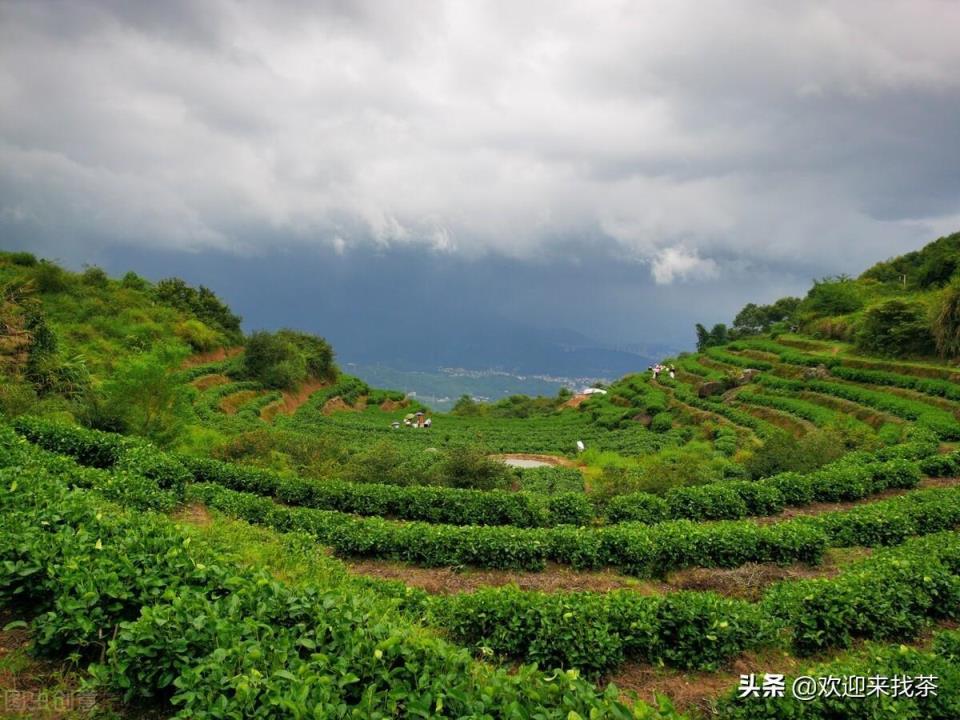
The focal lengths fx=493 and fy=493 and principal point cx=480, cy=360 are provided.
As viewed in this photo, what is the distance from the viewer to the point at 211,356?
186 feet

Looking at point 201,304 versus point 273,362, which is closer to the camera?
point 273,362

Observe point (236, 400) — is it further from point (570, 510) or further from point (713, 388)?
point (713, 388)

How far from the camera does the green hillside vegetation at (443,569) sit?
432 centimetres

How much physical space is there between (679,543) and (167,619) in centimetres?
1011

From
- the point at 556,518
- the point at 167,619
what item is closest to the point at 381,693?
the point at 167,619

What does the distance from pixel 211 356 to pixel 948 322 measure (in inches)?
2643

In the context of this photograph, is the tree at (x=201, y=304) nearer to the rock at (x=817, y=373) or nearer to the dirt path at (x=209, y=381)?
the dirt path at (x=209, y=381)

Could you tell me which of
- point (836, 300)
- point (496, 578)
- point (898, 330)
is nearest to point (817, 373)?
point (898, 330)

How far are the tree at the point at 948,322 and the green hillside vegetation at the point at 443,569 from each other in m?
6.21

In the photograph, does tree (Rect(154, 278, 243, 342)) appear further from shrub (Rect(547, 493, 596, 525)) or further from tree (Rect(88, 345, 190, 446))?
shrub (Rect(547, 493, 596, 525))

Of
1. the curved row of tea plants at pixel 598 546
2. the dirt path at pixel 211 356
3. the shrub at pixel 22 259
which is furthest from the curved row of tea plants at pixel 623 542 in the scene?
the shrub at pixel 22 259

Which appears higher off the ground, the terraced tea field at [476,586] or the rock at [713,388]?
the rock at [713,388]

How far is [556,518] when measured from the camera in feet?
49.5

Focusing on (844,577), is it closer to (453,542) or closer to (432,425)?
(453,542)
